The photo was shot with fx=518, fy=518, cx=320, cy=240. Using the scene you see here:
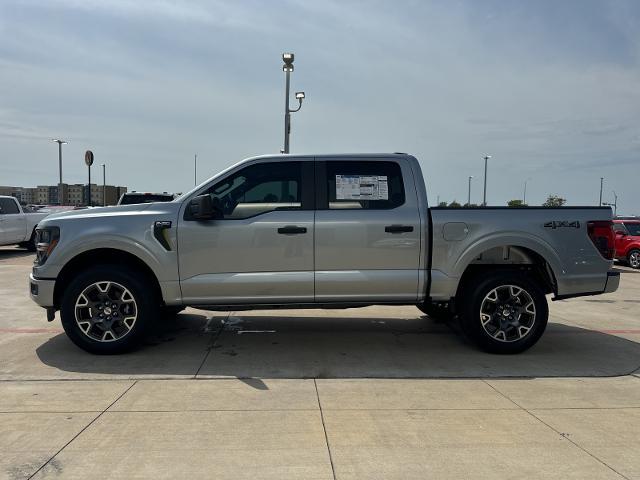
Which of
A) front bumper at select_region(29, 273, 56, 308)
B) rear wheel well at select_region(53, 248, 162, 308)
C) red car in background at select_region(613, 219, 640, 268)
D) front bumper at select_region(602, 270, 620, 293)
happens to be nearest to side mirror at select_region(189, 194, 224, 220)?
rear wheel well at select_region(53, 248, 162, 308)

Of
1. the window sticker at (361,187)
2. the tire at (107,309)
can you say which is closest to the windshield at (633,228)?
the window sticker at (361,187)

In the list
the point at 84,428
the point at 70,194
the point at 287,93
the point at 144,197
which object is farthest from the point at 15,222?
the point at 70,194

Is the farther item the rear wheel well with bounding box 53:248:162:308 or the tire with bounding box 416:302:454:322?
the tire with bounding box 416:302:454:322

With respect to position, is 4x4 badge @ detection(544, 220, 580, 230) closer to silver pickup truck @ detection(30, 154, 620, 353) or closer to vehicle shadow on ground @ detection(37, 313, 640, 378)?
silver pickup truck @ detection(30, 154, 620, 353)

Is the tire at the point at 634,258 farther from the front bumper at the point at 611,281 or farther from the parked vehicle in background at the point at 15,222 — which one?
the parked vehicle in background at the point at 15,222

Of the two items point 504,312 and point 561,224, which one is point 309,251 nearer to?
point 504,312

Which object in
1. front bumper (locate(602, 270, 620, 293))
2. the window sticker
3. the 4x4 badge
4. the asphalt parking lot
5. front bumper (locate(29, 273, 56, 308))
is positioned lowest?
the asphalt parking lot

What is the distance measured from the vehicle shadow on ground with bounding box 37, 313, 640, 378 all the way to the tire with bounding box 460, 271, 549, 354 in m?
0.18

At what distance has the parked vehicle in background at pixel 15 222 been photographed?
15.4 m

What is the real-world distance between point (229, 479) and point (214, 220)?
9.71 feet

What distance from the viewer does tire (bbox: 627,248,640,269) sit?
16266 mm

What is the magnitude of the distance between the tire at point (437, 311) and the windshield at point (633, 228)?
12.5 meters

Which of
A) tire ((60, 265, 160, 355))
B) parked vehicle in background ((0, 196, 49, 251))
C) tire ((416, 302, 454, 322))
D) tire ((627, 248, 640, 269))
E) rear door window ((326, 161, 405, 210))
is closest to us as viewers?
tire ((60, 265, 160, 355))

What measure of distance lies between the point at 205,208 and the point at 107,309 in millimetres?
1528
